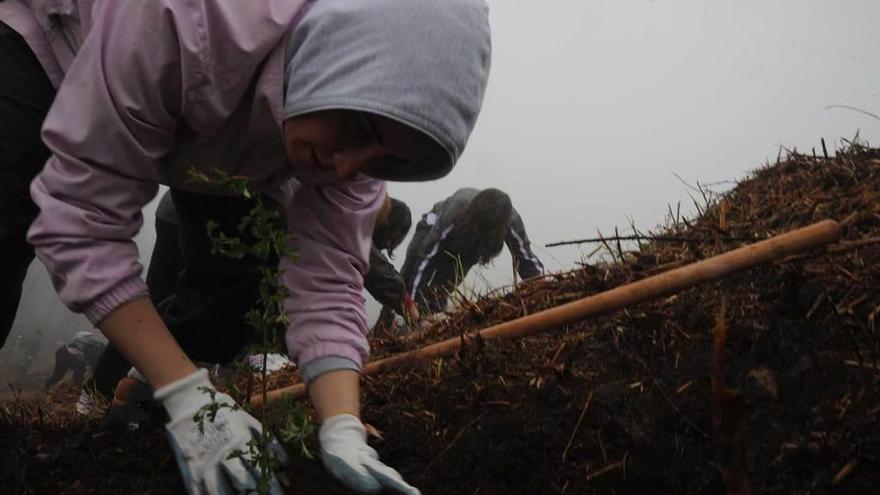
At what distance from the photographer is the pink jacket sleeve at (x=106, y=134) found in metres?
1.20

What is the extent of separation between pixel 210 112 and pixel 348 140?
0.30 meters

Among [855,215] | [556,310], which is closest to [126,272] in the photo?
[556,310]

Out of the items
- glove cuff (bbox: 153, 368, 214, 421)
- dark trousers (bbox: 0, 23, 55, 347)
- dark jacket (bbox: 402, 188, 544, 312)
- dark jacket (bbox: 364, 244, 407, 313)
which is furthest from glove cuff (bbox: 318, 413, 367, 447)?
dark jacket (bbox: 402, 188, 544, 312)

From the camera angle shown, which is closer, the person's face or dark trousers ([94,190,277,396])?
the person's face

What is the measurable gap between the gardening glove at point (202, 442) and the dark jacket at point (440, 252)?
3314 mm

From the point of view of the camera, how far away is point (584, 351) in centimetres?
163

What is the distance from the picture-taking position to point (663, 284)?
1.46m

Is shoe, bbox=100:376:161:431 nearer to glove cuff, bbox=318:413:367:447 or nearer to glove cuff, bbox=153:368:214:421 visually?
glove cuff, bbox=153:368:214:421

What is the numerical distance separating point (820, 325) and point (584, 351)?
20.2 inches

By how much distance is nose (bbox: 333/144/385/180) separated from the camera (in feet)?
4.06

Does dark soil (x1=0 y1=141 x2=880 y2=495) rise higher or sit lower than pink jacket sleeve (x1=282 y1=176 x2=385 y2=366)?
lower

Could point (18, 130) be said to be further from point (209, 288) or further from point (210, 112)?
point (209, 288)

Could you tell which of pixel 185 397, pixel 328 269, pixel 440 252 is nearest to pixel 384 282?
pixel 440 252

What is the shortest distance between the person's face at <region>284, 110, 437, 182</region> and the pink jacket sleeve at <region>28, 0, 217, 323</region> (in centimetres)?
22
